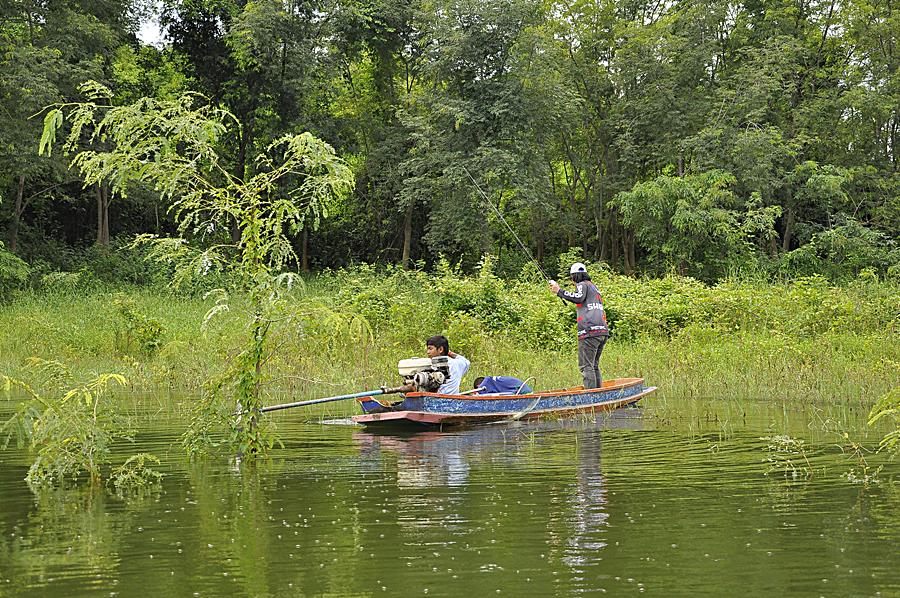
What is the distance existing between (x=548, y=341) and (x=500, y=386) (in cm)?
683

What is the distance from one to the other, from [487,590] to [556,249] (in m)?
39.6

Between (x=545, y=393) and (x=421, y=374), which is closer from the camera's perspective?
(x=421, y=374)

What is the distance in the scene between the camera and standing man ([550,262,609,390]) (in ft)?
51.3

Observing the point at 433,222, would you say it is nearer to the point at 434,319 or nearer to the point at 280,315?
the point at 434,319

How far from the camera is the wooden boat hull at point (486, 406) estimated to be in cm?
1379

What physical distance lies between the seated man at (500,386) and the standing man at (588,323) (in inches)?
40.2

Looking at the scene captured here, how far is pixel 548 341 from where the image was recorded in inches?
869

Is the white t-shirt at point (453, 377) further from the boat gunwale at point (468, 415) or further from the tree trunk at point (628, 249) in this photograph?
the tree trunk at point (628, 249)

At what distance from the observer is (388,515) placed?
834 centimetres

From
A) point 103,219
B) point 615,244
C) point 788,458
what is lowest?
point 788,458

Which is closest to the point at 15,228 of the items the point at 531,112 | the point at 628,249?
the point at 531,112

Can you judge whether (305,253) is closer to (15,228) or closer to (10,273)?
(15,228)

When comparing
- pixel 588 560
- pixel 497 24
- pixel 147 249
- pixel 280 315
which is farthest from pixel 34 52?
pixel 588 560

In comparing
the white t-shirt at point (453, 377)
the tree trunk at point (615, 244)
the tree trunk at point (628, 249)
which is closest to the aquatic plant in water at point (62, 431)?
the white t-shirt at point (453, 377)
